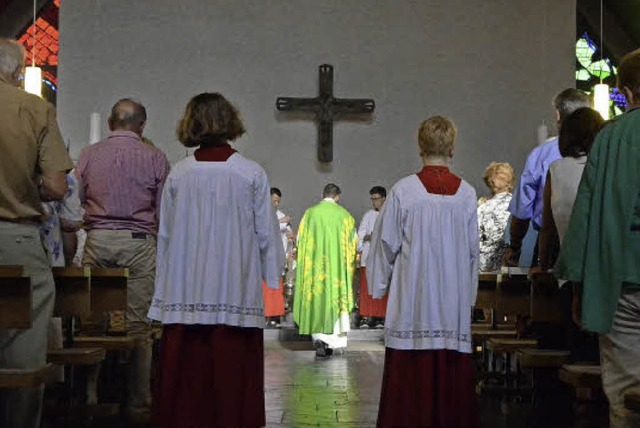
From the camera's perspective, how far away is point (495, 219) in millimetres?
7871

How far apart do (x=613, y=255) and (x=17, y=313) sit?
213 centimetres

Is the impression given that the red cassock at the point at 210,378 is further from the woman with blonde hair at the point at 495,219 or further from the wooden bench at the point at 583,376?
the woman with blonde hair at the point at 495,219

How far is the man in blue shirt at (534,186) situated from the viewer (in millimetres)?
6059

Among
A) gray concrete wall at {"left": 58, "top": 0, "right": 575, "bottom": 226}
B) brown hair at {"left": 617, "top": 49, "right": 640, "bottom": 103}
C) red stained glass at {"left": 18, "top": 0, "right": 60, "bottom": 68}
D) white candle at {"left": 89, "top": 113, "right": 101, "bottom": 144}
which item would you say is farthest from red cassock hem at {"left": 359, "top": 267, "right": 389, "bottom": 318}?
brown hair at {"left": 617, "top": 49, "right": 640, "bottom": 103}

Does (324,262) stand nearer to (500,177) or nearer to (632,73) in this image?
(500,177)

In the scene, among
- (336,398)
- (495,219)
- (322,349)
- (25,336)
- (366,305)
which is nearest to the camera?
(25,336)

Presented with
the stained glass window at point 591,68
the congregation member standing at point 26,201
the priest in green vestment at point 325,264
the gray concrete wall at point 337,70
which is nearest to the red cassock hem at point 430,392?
the congregation member standing at point 26,201

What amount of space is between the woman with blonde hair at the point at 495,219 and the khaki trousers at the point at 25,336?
4.21 metres

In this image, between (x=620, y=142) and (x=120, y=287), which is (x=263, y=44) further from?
(x=620, y=142)

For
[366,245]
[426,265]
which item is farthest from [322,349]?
[426,265]

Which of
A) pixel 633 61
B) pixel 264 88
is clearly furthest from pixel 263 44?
pixel 633 61

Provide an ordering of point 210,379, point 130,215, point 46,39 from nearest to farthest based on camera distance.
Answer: point 210,379, point 130,215, point 46,39

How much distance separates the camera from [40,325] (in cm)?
434

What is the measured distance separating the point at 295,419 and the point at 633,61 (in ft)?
10.0
